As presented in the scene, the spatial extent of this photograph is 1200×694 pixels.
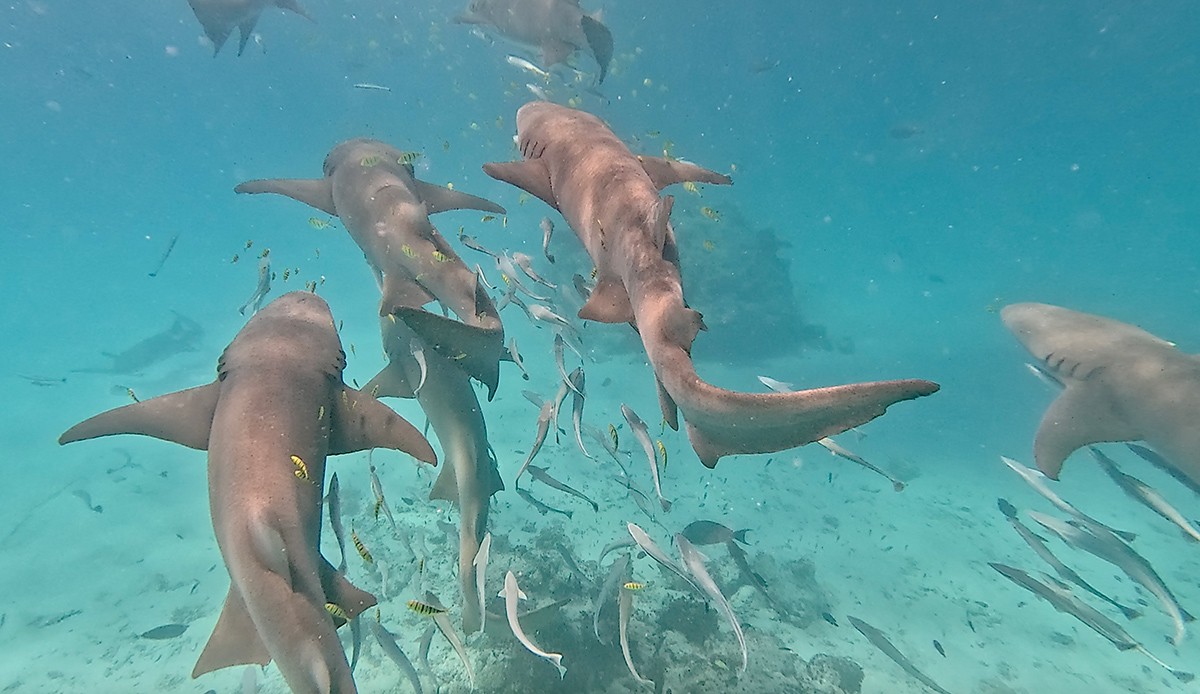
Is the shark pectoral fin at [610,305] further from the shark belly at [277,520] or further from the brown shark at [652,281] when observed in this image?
the shark belly at [277,520]

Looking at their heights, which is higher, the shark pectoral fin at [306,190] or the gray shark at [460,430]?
the shark pectoral fin at [306,190]

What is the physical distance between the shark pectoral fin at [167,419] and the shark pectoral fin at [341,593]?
58.9 inches

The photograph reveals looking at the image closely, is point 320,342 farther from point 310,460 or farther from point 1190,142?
point 1190,142

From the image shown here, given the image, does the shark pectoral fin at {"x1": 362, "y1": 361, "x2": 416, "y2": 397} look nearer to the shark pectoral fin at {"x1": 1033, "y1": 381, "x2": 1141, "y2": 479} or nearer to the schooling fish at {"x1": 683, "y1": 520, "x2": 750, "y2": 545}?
the schooling fish at {"x1": 683, "y1": 520, "x2": 750, "y2": 545}

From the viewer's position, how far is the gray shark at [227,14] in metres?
11.8

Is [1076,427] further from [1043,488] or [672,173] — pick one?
[672,173]

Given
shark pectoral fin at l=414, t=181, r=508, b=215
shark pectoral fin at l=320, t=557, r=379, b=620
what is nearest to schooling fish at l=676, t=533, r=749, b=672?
shark pectoral fin at l=320, t=557, r=379, b=620

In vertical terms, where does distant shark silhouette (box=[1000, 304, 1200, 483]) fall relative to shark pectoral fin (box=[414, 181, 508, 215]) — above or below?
above

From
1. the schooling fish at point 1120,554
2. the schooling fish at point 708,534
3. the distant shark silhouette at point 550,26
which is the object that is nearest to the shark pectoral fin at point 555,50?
the distant shark silhouette at point 550,26

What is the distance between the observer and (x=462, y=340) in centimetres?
343

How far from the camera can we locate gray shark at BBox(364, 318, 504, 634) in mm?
5816

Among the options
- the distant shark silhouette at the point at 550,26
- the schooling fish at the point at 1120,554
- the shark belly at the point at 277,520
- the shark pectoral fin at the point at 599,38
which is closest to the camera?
the shark belly at the point at 277,520

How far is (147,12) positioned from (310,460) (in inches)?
2940

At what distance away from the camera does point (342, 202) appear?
5.64 metres
